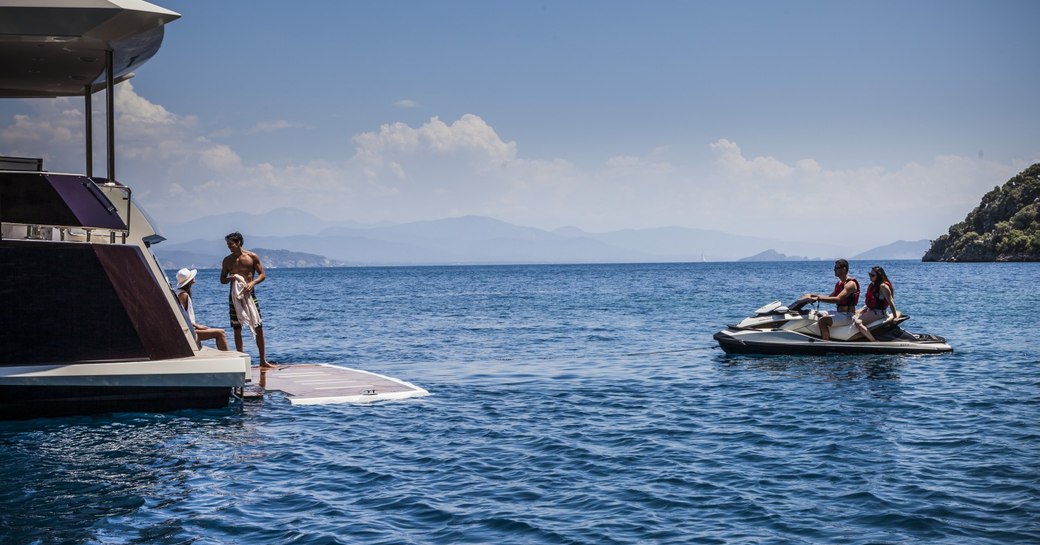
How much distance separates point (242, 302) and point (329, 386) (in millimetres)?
2191

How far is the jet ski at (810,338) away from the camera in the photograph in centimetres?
1973

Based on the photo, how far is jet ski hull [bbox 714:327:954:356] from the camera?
19703 millimetres

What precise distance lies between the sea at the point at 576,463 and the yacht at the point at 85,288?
0.51m

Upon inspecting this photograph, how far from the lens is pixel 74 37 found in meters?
12.3

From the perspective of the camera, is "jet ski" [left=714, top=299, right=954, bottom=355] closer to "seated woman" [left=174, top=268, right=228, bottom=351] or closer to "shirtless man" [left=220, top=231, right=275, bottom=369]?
"shirtless man" [left=220, top=231, right=275, bottom=369]

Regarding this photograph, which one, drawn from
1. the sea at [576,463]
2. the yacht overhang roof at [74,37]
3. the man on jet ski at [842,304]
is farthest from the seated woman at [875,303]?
the yacht overhang roof at [74,37]

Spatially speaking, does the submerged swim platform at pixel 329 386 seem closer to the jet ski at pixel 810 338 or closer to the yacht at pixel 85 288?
the yacht at pixel 85 288

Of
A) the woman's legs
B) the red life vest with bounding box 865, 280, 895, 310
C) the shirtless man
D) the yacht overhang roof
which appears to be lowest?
the woman's legs

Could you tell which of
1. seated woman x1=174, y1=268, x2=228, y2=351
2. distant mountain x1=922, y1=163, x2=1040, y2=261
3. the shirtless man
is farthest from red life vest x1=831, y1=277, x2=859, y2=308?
distant mountain x1=922, y1=163, x2=1040, y2=261

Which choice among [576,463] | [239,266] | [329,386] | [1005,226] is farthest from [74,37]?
[1005,226]

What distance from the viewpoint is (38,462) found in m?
10.3

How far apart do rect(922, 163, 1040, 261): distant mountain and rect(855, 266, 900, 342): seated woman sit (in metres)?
143

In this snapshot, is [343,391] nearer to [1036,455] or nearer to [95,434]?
[95,434]

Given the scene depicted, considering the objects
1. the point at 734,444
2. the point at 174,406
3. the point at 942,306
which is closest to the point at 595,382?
the point at 734,444
